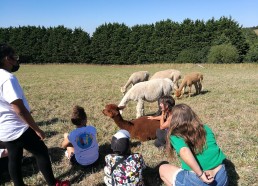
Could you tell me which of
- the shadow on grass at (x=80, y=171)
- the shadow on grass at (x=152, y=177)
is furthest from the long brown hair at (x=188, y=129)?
the shadow on grass at (x=80, y=171)

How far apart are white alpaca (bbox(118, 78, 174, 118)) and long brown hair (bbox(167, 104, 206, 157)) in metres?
4.45

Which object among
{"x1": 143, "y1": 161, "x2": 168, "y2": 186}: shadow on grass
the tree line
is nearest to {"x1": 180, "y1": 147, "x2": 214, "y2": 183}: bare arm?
{"x1": 143, "y1": 161, "x2": 168, "y2": 186}: shadow on grass

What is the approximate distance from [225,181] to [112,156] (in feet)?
4.62

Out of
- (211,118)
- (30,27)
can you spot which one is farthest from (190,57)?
(211,118)

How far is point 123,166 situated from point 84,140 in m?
1.14

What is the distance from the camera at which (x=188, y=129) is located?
10.4 feet

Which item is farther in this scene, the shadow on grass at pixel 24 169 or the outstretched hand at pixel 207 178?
the shadow on grass at pixel 24 169

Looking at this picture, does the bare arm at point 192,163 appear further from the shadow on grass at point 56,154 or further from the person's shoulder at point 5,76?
the shadow on grass at point 56,154

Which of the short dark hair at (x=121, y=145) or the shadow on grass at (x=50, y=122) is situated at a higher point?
the short dark hair at (x=121, y=145)

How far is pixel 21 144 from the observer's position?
348cm

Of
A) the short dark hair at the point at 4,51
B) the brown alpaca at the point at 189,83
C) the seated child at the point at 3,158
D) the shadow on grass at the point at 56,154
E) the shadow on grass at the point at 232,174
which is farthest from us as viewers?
the brown alpaca at the point at 189,83

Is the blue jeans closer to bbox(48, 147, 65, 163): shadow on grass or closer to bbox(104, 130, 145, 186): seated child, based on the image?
bbox(104, 130, 145, 186): seated child

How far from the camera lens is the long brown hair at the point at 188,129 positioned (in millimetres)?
3158

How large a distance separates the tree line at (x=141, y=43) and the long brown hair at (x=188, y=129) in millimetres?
31653
